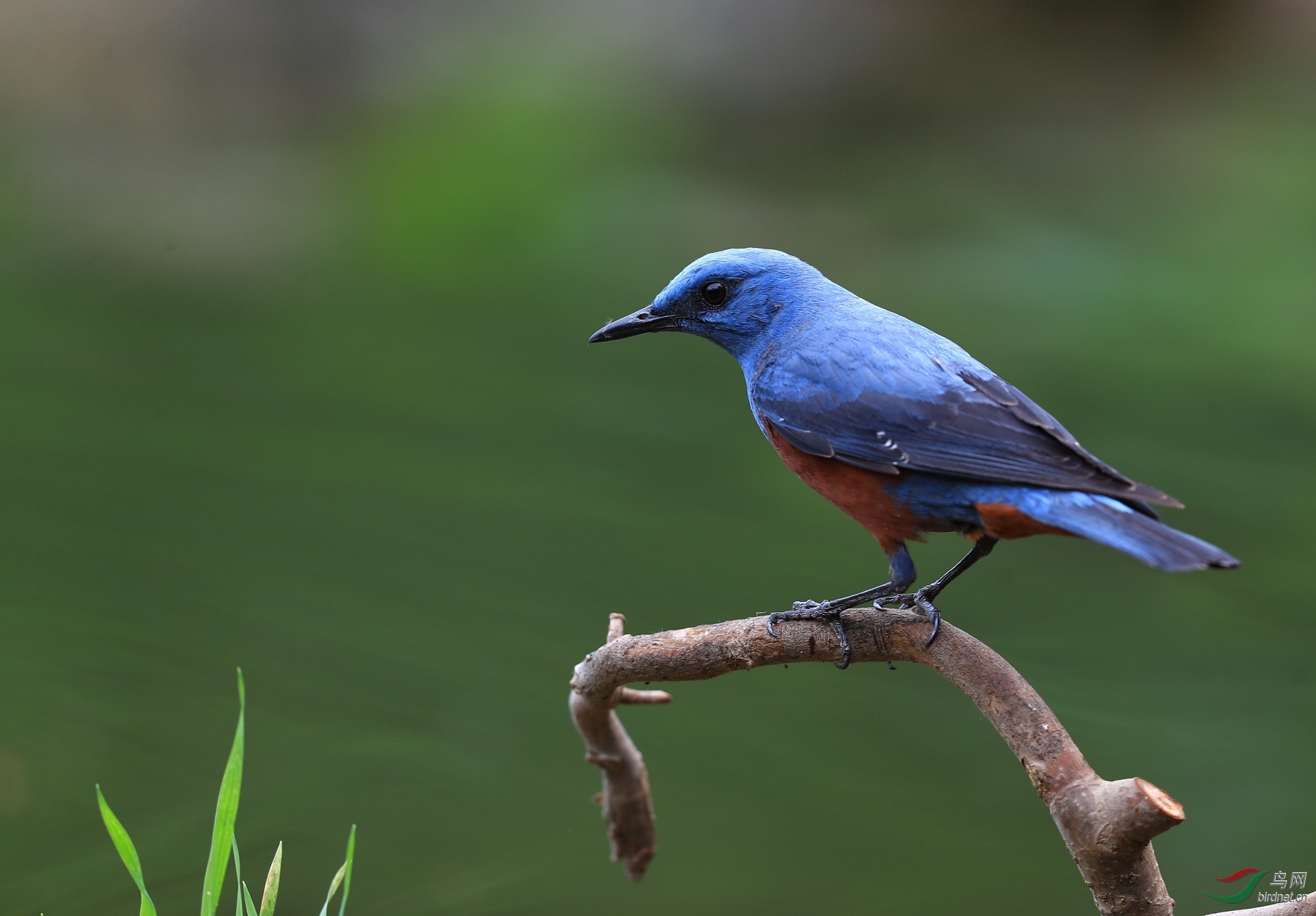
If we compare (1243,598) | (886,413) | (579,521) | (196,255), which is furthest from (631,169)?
(886,413)

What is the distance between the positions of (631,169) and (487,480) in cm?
336

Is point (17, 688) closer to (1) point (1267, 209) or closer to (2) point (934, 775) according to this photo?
(2) point (934, 775)

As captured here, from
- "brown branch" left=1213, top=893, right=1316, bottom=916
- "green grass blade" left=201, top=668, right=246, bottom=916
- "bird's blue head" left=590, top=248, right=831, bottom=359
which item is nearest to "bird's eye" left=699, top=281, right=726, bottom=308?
"bird's blue head" left=590, top=248, right=831, bottom=359

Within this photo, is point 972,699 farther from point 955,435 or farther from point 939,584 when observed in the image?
point 955,435

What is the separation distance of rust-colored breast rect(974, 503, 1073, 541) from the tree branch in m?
0.20

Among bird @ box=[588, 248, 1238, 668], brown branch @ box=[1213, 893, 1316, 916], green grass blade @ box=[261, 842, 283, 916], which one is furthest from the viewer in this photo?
green grass blade @ box=[261, 842, 283, 916]

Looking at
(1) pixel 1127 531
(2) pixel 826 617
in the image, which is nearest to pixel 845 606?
(2) pixel 826 617

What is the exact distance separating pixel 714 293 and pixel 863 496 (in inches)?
22.9

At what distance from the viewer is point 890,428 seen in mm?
2346

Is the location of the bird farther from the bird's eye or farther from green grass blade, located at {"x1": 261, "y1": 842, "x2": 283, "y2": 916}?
green grass blade, located at {"x1": 261, "y1": 842, "x2": 283, "y2": 916}

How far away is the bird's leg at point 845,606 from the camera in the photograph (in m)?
2.33

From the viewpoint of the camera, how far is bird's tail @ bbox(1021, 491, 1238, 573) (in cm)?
177

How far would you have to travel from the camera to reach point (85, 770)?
4070mm

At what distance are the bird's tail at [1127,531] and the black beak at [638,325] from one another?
0.91m
